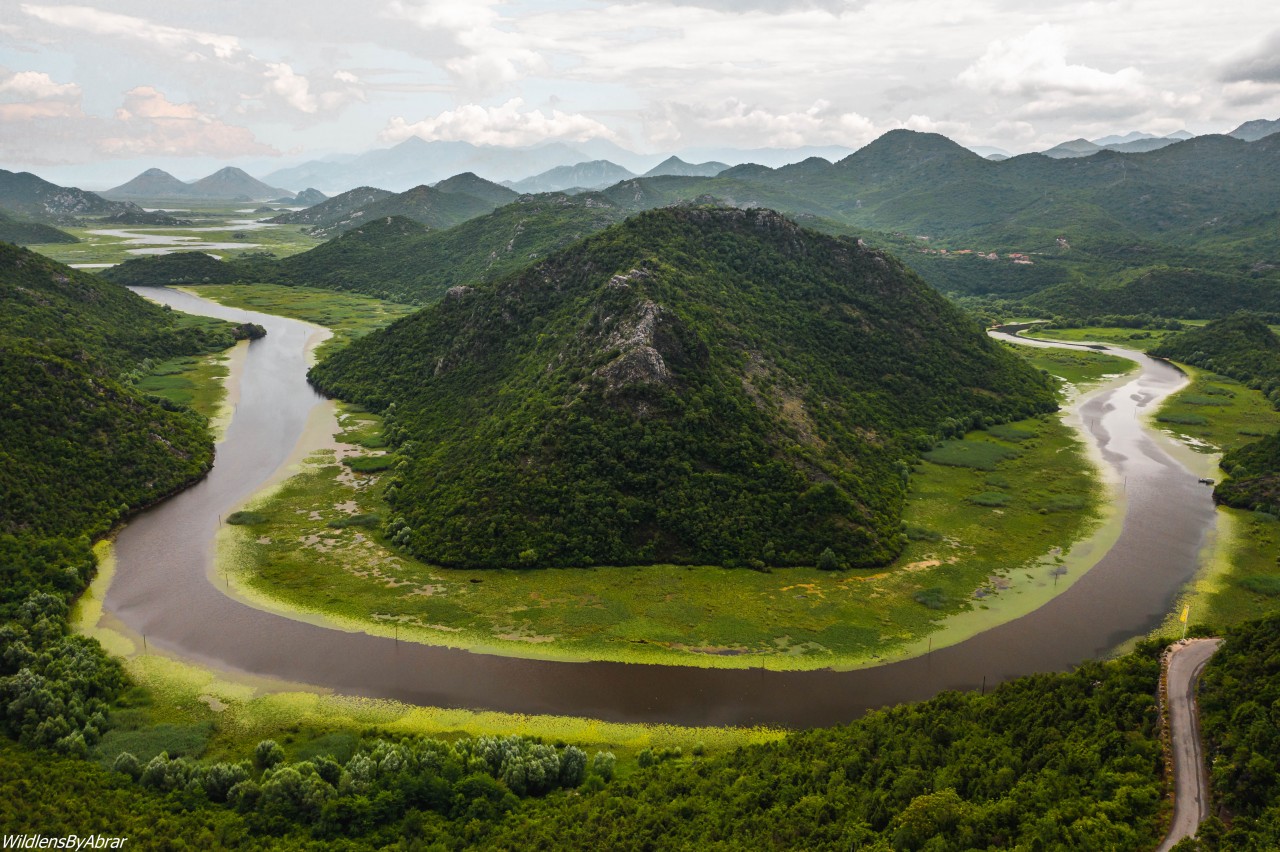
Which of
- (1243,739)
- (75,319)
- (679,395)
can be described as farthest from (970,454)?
(75,319)

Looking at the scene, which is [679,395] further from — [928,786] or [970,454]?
[928,786]

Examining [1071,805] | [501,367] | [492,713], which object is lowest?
[492,713]

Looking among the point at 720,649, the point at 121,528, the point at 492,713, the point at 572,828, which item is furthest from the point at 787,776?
the point at 121,528

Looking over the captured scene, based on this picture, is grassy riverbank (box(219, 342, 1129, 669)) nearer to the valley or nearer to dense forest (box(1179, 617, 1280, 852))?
the valley

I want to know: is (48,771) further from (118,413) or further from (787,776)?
(118,413)

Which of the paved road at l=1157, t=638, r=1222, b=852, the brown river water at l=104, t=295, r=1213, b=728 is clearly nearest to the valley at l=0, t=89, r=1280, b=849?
the brown river water at l=104, t=295, r=1213, b=728

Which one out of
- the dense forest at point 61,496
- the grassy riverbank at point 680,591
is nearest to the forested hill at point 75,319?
the dense forest at point 61,496

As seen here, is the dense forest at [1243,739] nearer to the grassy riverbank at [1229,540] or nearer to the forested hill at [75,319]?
the grassy riverbank at [1229,540]
